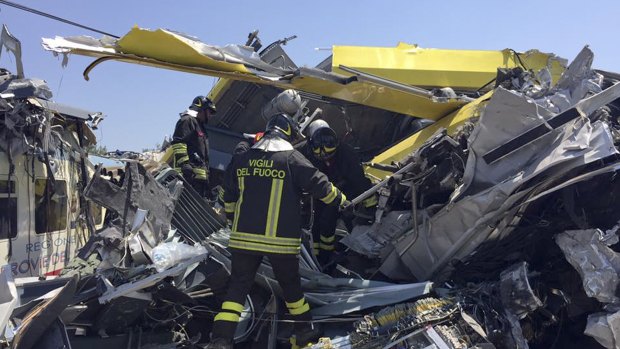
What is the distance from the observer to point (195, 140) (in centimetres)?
620

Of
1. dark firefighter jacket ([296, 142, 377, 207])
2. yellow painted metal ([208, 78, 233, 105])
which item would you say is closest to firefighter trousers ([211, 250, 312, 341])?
dark firefighter jacket ([296, 142, 377, 207])

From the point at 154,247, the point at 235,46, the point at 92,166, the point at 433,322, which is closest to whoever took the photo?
the point at 433,322

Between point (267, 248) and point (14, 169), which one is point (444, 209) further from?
point (14, 169)

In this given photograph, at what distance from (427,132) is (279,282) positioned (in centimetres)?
229

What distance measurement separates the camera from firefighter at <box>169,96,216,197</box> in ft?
20.0

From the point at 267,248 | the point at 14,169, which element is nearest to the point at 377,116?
the point at 267,248

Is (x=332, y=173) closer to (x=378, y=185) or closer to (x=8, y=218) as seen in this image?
(x=378, y=185)

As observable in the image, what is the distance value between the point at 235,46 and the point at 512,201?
2.27 m

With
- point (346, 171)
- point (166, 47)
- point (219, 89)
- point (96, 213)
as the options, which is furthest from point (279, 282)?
point (96, 213)

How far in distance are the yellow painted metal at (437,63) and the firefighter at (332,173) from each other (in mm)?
1323

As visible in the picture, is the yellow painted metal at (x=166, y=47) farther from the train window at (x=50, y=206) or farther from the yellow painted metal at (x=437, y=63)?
the train window at (x=50, y=206)

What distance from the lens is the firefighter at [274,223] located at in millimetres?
3516

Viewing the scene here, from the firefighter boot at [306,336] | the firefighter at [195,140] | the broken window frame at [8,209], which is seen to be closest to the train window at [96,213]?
the firefighter at [195,140]

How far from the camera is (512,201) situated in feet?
10.4
